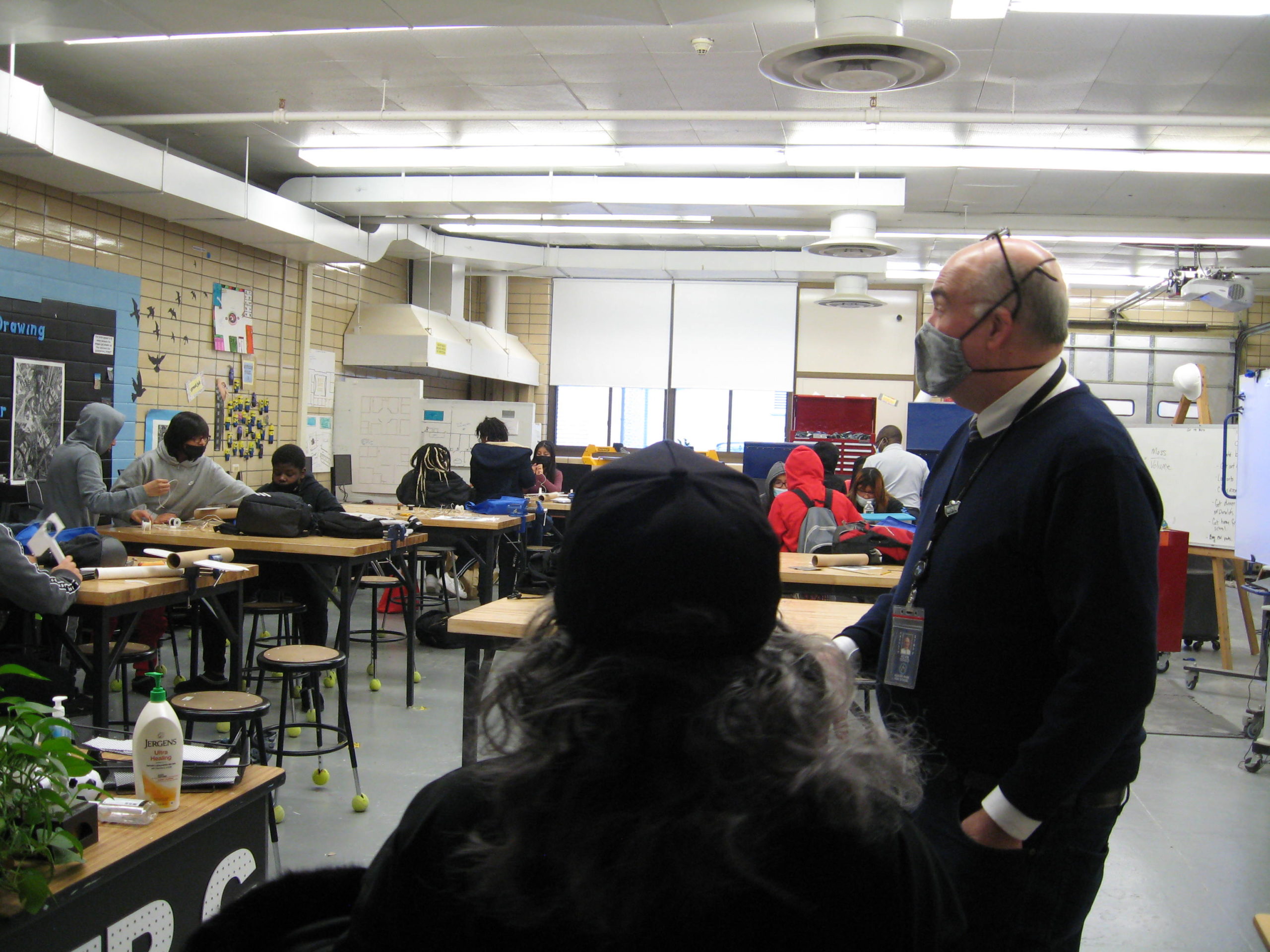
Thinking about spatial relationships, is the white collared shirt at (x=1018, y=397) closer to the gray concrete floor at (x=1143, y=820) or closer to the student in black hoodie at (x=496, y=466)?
the gray concrete floor at (x=1143, y=820)

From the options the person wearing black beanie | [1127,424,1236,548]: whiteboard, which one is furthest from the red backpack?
the person wearing black beanie

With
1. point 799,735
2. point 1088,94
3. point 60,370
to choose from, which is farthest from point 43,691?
point 1088,94

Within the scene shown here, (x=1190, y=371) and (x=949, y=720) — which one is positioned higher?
(x=1190, y=371)

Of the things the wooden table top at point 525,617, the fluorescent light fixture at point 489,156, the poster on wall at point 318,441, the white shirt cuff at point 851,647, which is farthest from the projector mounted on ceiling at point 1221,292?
the white shirt cuff at point 851,647

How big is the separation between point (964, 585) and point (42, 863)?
1.58 meters

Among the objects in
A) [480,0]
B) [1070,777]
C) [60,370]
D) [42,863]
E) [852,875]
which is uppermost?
[480,0]

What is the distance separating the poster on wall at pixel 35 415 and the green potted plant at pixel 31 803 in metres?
5.13

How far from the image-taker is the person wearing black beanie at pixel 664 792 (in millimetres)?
704

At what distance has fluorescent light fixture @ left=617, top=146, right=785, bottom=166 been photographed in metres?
7.46

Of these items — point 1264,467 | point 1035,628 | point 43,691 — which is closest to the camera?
point 1035,628

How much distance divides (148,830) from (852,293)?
952 cm

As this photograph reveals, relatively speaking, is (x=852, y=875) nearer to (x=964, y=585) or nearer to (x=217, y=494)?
(x=964, y=585)

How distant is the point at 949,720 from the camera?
1.53 m

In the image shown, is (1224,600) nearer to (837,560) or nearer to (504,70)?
(837,560)
